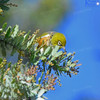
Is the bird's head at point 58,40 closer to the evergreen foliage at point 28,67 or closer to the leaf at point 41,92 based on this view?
the evergreen foliage at point 28,67

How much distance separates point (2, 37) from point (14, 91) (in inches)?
6.1

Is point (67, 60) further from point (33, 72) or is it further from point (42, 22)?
point (42, 22)

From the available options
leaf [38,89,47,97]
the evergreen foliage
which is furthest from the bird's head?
leaf [38,89,47,97]

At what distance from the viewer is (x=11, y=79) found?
45 cm

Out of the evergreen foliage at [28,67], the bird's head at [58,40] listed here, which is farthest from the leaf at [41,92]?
the bird's head at [58,40]

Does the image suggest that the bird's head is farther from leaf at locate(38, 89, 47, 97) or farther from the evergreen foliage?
leaf at locate(38, 89, 47, 97)

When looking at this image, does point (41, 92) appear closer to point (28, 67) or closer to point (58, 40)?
point (28, 67)

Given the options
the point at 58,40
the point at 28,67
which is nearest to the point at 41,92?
the point at 28,67

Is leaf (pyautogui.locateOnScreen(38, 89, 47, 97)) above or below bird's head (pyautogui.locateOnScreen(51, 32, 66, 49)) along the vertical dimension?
below

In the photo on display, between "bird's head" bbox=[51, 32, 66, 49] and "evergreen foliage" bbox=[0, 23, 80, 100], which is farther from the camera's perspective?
"bird's head" bbox=[51, 32, 66, 49]

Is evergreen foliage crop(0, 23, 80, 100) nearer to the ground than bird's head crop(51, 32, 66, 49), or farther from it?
nearer to the ground

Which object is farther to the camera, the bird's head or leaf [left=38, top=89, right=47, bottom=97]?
the bird's head

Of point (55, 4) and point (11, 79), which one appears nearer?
point (11, 79)

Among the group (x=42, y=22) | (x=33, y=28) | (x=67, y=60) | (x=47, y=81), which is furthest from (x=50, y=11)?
(x=47, y=81)
